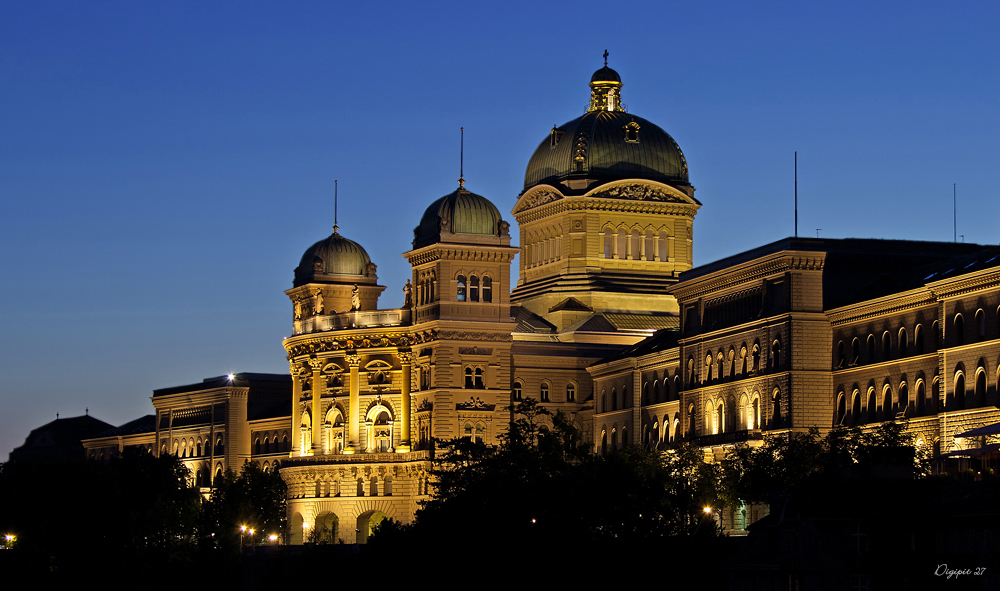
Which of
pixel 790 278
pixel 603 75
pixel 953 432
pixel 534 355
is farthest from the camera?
pixel 603 75

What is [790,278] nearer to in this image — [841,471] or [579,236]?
[841,471]

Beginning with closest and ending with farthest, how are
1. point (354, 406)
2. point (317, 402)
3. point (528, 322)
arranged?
1. point (354, 406)
2. point (317, 402)
3. point (528, 322)

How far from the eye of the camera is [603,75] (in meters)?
192

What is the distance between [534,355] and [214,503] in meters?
28.4

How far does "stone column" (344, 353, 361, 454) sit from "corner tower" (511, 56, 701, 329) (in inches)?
714

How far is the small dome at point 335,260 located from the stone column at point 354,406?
54.4 feet

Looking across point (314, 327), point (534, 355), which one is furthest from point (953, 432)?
point (314, 327)

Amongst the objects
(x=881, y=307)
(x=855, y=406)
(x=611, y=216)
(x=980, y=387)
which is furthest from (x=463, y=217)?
(x=980, y=387)

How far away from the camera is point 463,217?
6688 inches

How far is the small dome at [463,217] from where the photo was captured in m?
170

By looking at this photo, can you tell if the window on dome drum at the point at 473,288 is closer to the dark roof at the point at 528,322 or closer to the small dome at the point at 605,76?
the dark roof at the point at 528,322

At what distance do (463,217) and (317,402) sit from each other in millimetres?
20355

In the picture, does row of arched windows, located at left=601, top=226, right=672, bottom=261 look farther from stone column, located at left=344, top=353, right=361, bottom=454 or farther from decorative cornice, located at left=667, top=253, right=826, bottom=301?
decorative cornice, located at left=667, top=253, right=826, bottom=301

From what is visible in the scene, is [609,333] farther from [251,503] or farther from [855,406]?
[855,406]
